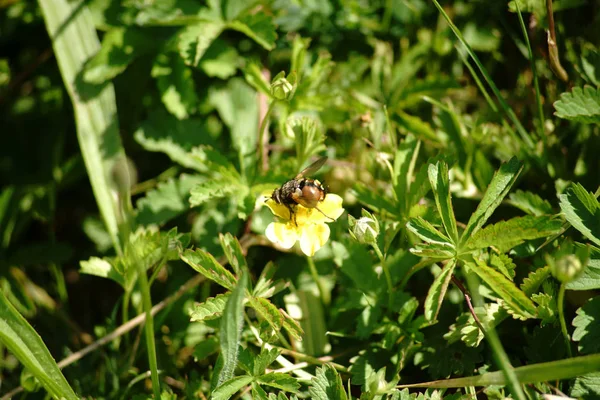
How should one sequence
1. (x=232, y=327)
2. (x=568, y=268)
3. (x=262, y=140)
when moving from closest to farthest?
(x=568, y=268) → (x=232, y=327) → (x=262, y=140)

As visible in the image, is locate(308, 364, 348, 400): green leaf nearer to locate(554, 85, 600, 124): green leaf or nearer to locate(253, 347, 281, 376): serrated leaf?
locate(253, 347, 281, 376): serrated leaf

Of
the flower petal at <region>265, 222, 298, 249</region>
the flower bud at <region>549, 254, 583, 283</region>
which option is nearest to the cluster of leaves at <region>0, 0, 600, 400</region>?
the flower bud at <region>549, 254, 583, 283</region>

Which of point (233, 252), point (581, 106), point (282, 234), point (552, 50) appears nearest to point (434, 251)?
point (282, 234)

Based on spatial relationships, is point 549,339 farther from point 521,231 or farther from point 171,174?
point 171,174

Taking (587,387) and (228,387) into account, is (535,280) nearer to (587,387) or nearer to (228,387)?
(587,387)

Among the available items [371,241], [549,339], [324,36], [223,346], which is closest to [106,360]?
[223,346]
